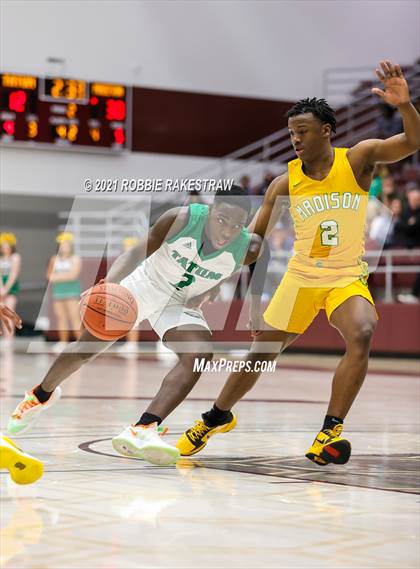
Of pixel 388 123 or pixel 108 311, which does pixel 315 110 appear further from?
pixel 388 123

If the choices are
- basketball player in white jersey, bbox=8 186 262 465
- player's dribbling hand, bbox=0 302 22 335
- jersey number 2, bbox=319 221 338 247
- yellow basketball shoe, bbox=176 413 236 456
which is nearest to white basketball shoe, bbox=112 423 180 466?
basketball player in white jersey, bbox=8 186 262 465

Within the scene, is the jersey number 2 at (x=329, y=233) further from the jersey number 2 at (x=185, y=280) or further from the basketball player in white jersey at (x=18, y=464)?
the basketball player in white jersey at (x=18, y=464)

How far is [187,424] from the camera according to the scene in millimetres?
8125

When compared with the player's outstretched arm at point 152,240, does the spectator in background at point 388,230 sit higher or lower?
lower

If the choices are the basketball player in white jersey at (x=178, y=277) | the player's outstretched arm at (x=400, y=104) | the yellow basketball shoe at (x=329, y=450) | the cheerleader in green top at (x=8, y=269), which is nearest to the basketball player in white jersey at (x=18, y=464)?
the basketball player in white jersey at (x=178, y=277)

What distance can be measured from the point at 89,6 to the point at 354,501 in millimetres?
19719

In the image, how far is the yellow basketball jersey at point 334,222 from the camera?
6.25 m

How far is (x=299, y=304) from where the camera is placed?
20.7ft

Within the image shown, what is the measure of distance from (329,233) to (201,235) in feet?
2.34

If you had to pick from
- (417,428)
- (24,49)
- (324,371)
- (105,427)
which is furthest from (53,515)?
(24,49)

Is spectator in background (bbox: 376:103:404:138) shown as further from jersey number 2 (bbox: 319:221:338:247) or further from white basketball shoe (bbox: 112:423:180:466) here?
white basketball shoe (bbox: 112:423:180:466)

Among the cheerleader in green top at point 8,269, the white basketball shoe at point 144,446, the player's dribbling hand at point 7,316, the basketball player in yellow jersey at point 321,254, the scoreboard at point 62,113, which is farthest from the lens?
the scoreboard at point 62,113

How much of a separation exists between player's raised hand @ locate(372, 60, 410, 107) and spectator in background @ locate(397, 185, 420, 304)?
1013 centimetres

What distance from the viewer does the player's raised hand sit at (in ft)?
18.8
